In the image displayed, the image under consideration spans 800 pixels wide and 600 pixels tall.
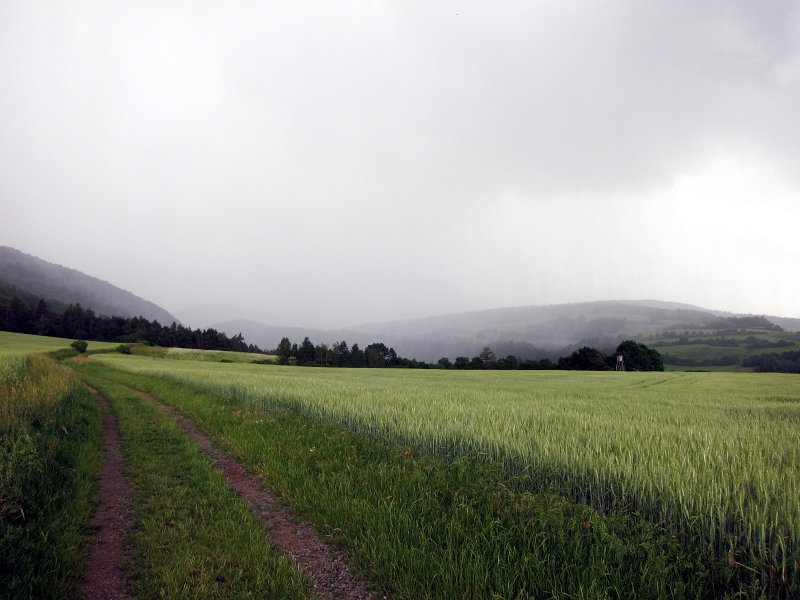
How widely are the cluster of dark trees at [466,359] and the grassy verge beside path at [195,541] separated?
297 feet

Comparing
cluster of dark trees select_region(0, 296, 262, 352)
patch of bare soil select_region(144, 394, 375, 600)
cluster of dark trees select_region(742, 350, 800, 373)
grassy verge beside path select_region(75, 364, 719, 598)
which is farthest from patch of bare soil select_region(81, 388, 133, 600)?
cluster of dark trees select_region(742, 350, 800, 373)

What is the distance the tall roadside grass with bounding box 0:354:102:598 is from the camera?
359 cm

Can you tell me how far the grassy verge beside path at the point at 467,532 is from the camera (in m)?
3.20

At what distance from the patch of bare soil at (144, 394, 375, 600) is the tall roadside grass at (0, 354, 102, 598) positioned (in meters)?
1.92

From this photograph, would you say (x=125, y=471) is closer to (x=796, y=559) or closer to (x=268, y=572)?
(x=268, y=572)

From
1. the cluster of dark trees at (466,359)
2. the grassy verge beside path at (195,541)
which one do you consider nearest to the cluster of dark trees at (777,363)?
the cluster of dark trees at (466,359)

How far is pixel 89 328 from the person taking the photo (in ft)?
399

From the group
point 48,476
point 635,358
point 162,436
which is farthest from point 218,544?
point 635,358

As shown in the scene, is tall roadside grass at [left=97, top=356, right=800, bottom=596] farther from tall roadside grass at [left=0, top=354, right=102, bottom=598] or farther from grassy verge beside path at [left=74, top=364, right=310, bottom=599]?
tall roadside grass at [left=0, top=354, right=102, bottom=598]

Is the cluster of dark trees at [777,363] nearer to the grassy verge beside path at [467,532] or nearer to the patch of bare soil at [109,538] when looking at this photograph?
the grassy verge beside path at [467,532]

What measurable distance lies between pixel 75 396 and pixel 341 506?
40.1ft

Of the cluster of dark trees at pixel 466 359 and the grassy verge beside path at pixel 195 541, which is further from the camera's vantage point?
the cluster of dark trees at pixel 466 359

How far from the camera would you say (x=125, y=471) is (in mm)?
6820

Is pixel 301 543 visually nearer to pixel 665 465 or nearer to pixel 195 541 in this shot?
pixel 195 541
